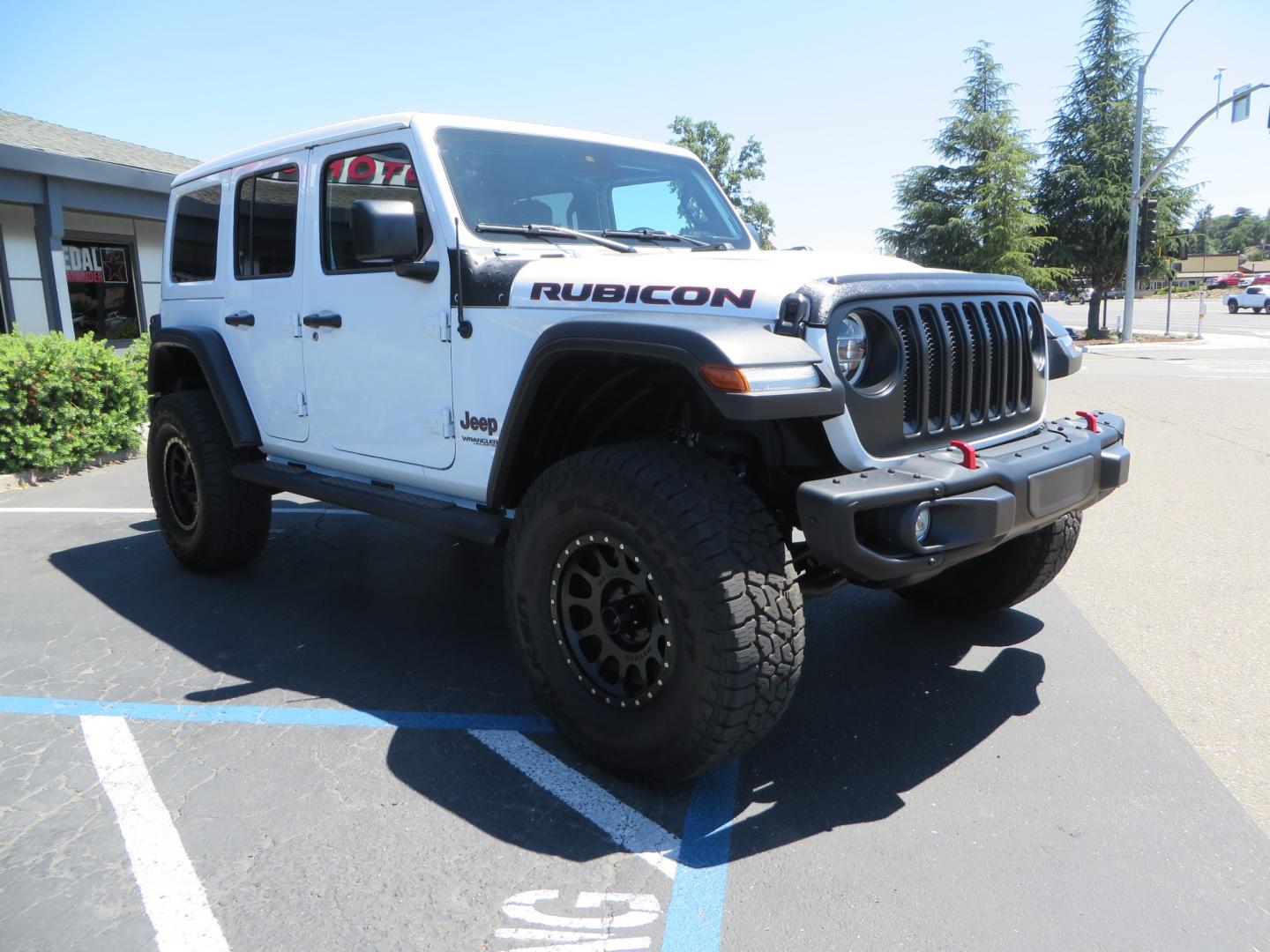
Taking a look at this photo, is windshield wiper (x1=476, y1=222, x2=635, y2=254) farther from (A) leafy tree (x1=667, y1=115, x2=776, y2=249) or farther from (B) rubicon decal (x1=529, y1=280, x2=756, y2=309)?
(A) leafy tree (x1=667, y1=115, x2=776, y2=249)

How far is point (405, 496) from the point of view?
3.80m

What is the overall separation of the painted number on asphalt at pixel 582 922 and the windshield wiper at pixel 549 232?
2.24m

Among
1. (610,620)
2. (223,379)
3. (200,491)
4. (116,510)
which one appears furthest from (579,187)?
(116,510)

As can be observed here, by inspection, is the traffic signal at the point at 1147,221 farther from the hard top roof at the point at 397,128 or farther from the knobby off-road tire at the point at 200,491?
the knobby off-road tire at the point at 200,491

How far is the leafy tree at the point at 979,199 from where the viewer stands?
2773 cm

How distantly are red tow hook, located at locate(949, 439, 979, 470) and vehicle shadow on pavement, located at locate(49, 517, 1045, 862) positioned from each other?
1.01 metres

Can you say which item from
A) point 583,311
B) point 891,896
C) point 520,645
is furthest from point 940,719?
point 583,311

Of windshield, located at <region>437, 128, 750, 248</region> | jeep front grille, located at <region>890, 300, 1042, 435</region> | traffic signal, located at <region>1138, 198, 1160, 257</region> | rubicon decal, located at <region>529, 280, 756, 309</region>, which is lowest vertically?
jeep front grille, located at <region>890, 300, 1042, 435</region>

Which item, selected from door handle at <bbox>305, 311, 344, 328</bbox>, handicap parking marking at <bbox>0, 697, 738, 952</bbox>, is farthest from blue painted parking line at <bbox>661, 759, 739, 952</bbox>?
door handle at <bbox>305, 311, 344, 328</bbox>

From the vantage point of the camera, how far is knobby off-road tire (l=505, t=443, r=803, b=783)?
98.2 inches

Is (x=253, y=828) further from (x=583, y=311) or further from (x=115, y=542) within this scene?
(x=115, y=542)

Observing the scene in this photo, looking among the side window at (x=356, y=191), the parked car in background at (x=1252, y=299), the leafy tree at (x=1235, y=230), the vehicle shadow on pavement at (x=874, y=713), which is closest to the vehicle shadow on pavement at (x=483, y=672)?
the vehicle shadow on pavement at (x=874, y=713)

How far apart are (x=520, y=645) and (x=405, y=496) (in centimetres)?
105

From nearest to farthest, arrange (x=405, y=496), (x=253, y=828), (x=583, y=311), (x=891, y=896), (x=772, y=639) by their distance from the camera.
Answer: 1. (x=891, y=896)
2. (x=772, y=639)
3. (x=253, y=828)
4. (x=583, y=311)
5. (x=405, y=496)
